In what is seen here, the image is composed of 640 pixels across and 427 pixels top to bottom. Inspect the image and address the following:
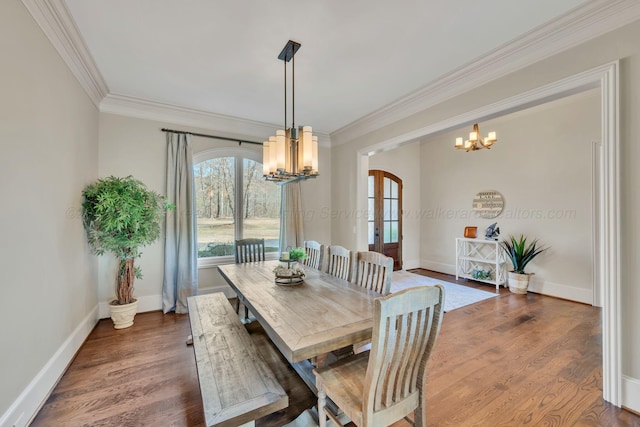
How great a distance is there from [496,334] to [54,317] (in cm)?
439

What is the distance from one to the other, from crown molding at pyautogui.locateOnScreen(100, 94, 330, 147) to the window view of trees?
19.6 inches

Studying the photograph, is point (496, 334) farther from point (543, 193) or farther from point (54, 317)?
point (54, 317)

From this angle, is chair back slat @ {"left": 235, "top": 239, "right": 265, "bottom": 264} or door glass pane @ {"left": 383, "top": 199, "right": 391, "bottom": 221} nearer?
chair back slat @ {"left": 235, "top": 239, "right": 265, "bottom": 264}

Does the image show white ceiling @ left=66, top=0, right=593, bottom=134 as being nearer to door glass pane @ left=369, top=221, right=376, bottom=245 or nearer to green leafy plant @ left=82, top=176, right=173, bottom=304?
green leafy plant @ left=82, top=176, right=173, bottom=304

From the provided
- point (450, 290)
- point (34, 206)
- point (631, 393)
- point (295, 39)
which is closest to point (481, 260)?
point (450, 290)

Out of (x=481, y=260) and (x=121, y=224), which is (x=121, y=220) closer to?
(x=121, y=224)

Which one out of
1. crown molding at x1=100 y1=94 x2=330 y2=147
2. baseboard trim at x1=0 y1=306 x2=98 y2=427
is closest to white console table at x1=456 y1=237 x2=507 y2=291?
crown molding at x1=100 y1=94 x2=330 y2=147

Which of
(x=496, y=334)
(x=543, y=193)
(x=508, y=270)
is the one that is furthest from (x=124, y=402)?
(x=543, y=193)

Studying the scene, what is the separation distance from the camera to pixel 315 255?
3.33m

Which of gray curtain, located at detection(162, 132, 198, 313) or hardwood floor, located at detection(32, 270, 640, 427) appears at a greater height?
gray curtain, located at detection(162, 132, 198, 313)

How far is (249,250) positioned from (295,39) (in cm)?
262

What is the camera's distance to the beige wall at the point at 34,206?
1569 mm

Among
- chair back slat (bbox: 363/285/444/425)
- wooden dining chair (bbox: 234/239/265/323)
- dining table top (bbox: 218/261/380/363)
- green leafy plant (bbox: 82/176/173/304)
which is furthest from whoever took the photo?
wooden dining chair (bbox: 234/239/265/323)

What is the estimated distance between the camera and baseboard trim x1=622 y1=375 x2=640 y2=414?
1.80 meters
